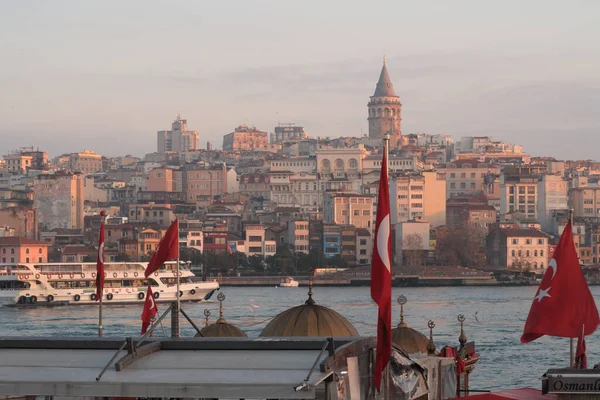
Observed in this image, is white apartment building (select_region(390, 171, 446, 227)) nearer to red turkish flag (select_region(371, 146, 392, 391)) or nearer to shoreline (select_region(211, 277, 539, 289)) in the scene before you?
shoreline (select_region(211, 277, 539, 289))

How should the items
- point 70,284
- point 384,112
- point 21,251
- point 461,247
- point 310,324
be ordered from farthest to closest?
Answer: point 384,112 → point 461,247 → point 21,251 → point 70,284 → point 310,324

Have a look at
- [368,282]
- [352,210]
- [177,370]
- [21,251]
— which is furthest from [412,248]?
[177,370]

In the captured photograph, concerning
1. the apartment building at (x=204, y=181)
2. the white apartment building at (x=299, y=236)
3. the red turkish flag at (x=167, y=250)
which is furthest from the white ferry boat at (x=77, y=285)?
the apartment building at (x=204, y=181)

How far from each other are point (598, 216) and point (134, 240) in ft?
104

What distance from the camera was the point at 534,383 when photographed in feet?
80.8

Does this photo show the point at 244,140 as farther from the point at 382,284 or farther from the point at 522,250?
the point at 382,284

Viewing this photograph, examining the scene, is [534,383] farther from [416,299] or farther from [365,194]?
[365,194]

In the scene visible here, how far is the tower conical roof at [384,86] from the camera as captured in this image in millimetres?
143375

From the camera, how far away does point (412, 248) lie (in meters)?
78.8

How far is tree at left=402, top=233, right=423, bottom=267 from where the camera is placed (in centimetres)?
7738

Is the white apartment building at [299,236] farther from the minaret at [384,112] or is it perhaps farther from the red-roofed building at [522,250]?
the minaret at [384,112]

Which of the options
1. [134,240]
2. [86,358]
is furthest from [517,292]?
[86,358]

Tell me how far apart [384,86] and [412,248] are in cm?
6669

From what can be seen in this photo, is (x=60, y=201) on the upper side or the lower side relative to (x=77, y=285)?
upper
